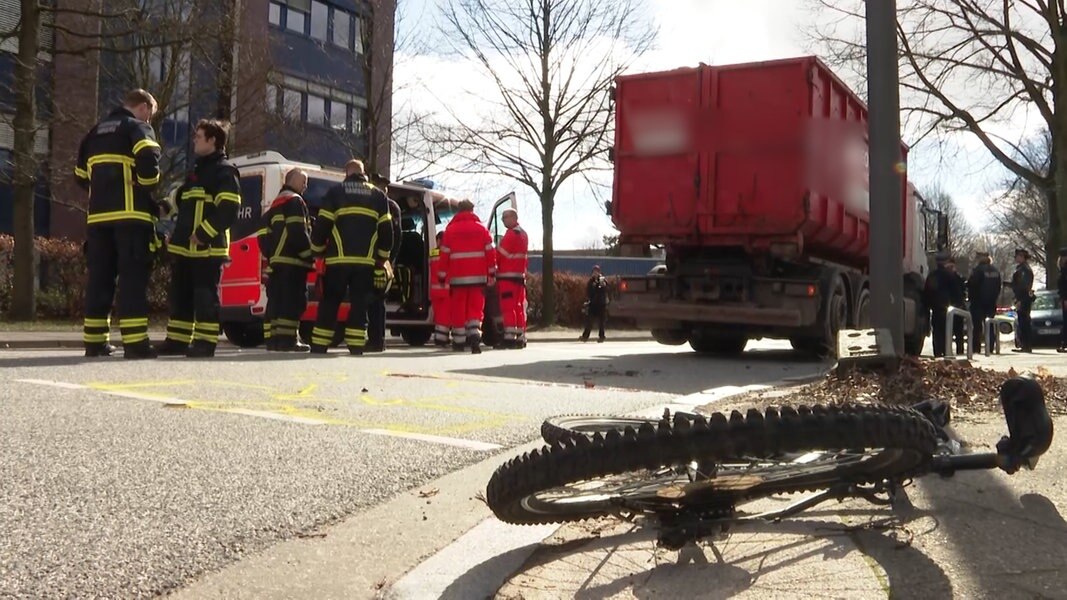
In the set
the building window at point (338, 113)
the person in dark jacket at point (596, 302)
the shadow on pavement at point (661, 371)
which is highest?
Answer: the building window at point (338, 113)

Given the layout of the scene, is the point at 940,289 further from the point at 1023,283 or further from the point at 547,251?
the point at 547,251

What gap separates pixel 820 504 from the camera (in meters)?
2.69

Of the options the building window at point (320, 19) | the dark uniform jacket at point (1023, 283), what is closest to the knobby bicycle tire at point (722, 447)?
the dark uniform jacket at point (1023, 283)

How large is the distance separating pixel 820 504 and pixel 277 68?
2127 centimetres

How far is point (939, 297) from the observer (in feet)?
48.9

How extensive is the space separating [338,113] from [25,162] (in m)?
15.6

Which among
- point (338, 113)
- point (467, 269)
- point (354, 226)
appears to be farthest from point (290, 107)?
point (354, 226)

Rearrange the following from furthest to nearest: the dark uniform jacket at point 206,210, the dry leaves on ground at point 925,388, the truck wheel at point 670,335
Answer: the truck wheel at point 670,335 → the dark uniform jacket at point 206,210 → the dry leaves on ground at point 925,388

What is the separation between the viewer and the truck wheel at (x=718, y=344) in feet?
42.4

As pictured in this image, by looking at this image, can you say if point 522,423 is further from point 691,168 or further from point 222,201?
point 691,168

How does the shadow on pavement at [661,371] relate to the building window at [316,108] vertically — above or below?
below

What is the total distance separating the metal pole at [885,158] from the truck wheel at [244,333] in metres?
9.04

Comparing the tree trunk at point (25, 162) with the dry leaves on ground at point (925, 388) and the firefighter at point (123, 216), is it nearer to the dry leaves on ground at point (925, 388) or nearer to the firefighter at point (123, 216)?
the firefighter at point (123, 216)

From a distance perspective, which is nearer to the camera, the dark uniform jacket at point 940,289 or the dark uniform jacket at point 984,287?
the dark uniform jacket at point 940,289
